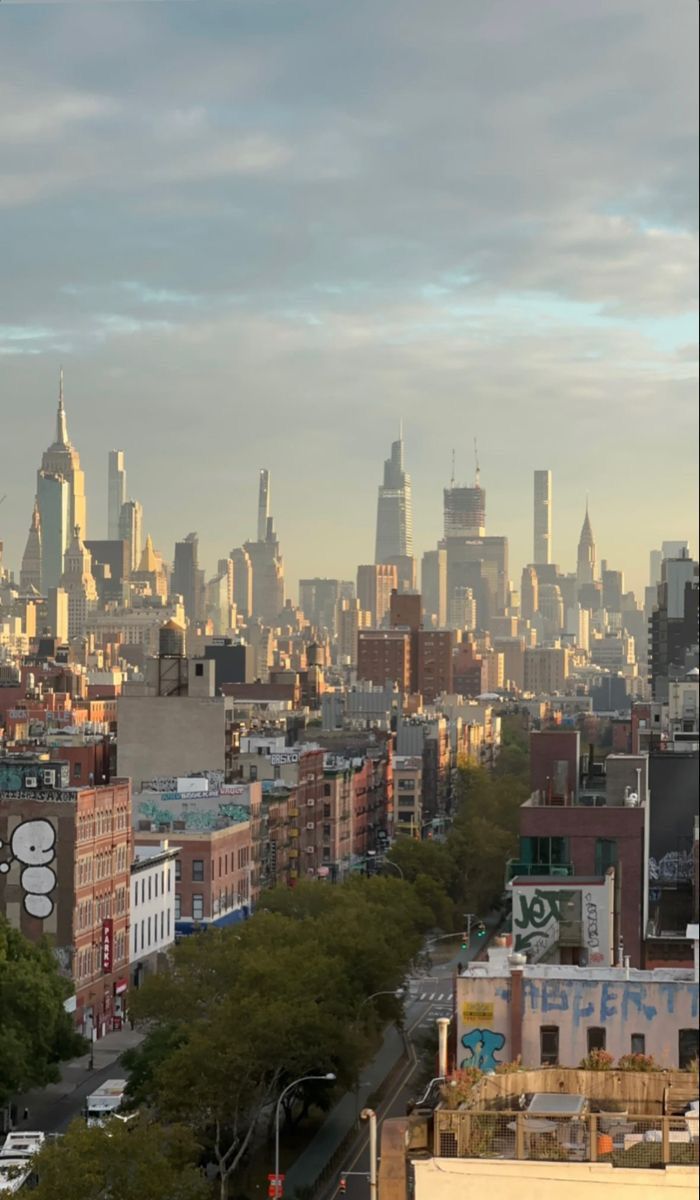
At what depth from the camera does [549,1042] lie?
1015 cm

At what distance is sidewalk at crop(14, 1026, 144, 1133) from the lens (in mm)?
20797

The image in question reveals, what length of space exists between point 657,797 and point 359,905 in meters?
9.12

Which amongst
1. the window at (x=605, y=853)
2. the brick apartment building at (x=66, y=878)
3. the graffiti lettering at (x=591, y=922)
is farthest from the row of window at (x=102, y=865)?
the graffiti lettering at (x=591, y=922)

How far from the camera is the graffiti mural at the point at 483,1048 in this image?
10.5m

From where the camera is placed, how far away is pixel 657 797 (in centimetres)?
1942

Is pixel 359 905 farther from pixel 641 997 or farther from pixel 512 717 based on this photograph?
pixel 512 717

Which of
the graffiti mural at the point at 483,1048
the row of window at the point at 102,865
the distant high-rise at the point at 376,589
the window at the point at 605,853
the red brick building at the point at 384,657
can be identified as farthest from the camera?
the red brick building at the point at 384,657

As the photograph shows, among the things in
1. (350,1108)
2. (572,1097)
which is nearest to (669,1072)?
(572,1097)

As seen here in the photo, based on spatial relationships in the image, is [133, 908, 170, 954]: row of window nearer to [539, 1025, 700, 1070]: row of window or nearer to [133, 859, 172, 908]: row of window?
[133, 859, 172, 908]: row of window

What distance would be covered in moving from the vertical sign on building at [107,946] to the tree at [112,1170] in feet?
41.3

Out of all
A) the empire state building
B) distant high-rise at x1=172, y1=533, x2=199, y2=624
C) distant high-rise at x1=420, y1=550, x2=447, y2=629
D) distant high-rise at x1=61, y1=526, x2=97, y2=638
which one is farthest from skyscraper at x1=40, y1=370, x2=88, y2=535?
distant high-rise at x1=61, y1=526, x2=97, y2=638

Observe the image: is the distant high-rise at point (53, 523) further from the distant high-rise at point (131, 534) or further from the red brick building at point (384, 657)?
the red brick building at point (384, 657)

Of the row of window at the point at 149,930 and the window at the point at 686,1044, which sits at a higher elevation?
the window at the point at 686,1044

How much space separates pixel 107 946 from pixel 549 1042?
58.3 feet
